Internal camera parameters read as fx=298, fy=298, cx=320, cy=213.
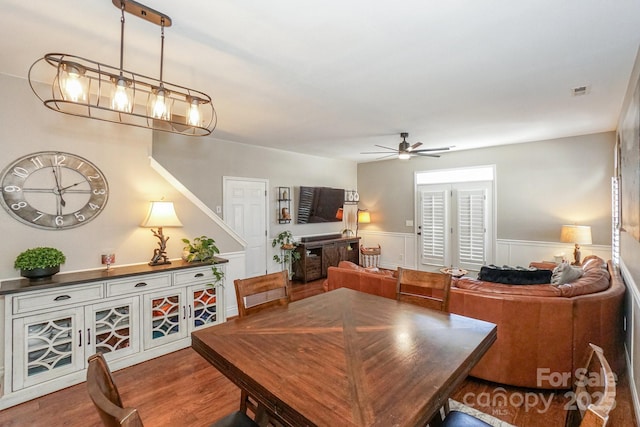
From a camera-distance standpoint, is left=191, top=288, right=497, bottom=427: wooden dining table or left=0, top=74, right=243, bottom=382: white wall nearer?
left=191, top=288, right=497, bottom=427: wooden dining table

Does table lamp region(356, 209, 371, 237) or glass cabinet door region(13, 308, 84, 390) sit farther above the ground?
table lamp region(356, 209, 371, 237)

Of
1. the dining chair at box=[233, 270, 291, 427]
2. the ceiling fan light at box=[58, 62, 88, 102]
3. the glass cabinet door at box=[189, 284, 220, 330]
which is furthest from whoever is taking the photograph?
the glass cabinet door at box=[189, 284, 220, 330]

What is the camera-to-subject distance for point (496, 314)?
2416mm

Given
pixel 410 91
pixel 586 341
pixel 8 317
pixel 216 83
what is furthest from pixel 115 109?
pixel 586 341

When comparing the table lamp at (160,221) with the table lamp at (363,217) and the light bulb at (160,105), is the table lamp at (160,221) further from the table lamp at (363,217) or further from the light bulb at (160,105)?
the table lamp at (363,217)

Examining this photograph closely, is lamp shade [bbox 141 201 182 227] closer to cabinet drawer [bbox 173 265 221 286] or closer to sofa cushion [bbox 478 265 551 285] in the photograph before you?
cabinet drawer [bbox 173 265 221 286]

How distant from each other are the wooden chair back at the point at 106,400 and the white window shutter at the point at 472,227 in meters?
6.17

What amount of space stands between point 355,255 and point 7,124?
6016 mm

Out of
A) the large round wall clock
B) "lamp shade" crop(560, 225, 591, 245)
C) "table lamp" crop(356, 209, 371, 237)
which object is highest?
the large round wall clock

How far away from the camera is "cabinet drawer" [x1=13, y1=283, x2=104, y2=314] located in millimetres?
2258

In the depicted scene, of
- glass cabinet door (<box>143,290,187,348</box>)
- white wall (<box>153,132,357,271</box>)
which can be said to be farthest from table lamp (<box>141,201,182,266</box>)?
white wall (<box>153,132,357,271</box>)

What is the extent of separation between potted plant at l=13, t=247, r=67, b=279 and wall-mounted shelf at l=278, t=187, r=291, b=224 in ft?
12.0

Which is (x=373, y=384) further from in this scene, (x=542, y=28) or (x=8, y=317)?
(x=8, y=317)

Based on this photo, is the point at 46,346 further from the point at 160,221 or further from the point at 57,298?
the point at 160,221
